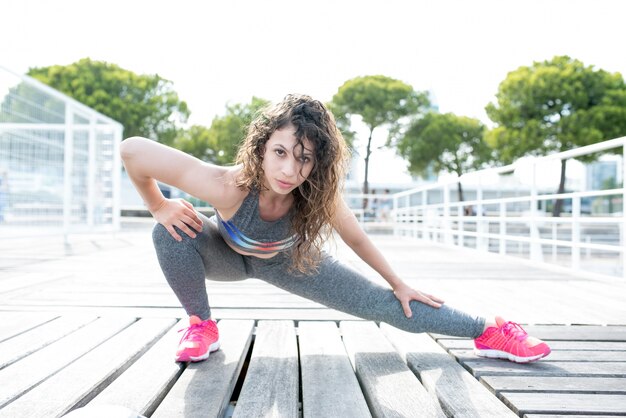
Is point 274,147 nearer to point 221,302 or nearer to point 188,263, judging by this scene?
point 188,263

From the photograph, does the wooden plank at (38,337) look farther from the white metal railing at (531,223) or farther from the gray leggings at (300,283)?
the white metal railing at (531,223)

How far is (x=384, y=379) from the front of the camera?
121cm

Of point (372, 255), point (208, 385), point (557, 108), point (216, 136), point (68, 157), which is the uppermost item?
point (557, 108)

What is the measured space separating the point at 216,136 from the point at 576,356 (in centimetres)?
1970

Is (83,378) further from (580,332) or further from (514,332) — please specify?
(580,332)

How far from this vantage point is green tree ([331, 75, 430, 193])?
69.3ft

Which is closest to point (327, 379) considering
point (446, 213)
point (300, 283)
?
point (300, 283)

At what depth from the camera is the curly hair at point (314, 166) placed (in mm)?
1328

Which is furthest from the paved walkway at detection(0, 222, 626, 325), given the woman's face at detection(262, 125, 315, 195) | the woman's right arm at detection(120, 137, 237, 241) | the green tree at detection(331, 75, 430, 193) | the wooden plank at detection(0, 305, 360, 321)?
the green tree at detection(331, 75, 430, 193)

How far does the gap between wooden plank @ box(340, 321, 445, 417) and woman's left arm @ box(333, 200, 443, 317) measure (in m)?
0.16

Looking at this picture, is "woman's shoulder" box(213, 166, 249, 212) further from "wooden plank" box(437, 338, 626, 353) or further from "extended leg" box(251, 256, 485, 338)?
"wooden plank" box(437, 338, 626, 353)

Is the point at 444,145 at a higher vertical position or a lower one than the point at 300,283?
higher

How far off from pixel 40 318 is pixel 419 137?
789 inches

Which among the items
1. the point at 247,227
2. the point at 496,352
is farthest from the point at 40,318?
the point at 496,352
